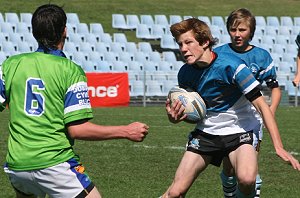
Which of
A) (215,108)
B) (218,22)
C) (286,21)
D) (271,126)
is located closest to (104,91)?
(218,22)

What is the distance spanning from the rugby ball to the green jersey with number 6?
1.73 meters

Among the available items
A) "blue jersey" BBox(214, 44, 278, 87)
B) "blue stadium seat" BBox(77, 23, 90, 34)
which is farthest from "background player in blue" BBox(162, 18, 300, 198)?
"blue stadium seat" BBox(77, 23, 90, 34)

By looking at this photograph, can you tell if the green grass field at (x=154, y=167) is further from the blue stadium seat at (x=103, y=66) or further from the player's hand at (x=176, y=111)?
the blue stadium seat at (x=103, y=66)

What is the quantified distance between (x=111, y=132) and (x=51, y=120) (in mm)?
374

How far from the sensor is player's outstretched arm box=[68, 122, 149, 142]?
4.82m

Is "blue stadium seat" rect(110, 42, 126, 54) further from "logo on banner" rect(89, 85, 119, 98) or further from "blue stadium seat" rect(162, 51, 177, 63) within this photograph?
"logo on banner" rect(89, 85, 119, 98)

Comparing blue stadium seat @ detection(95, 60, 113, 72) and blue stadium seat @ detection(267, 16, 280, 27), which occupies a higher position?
blue stadium seat @ detection(95, 60, 113, 72)

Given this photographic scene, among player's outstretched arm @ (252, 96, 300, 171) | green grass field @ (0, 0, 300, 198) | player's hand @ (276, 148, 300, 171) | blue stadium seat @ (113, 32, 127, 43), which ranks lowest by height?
blue stadium seat @ (113, 32, 127, 43)

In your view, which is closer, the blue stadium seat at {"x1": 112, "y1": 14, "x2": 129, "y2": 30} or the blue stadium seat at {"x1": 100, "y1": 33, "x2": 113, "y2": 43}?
the blue stadium seat at {"x1": 100, "y1": 33, "x2": 113, "y2": 43}

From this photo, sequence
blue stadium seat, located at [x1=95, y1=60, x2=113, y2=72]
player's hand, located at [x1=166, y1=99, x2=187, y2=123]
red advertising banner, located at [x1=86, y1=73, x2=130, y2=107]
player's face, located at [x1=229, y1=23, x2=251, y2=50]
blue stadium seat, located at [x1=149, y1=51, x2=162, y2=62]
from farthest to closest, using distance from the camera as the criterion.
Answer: blue stadium seat, located at [x1=149, y1=51, x2=162, y2=62], blue stadium seat, located at [x1=95, y1=60, x2=113, y2=72], red advertising banner, located at [x1=86, y1=73, x2=130, y2=107], player's face, located at [x1=229, y1=23, x2=251, y2=50], player's hand, located at [x1=166, y1=99, x2=187, y2=123]

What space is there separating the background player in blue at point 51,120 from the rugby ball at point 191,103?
1702 millimetres

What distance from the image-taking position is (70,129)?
487 cm

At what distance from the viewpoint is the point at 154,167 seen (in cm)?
1052

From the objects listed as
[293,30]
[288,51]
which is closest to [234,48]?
[288,51]
